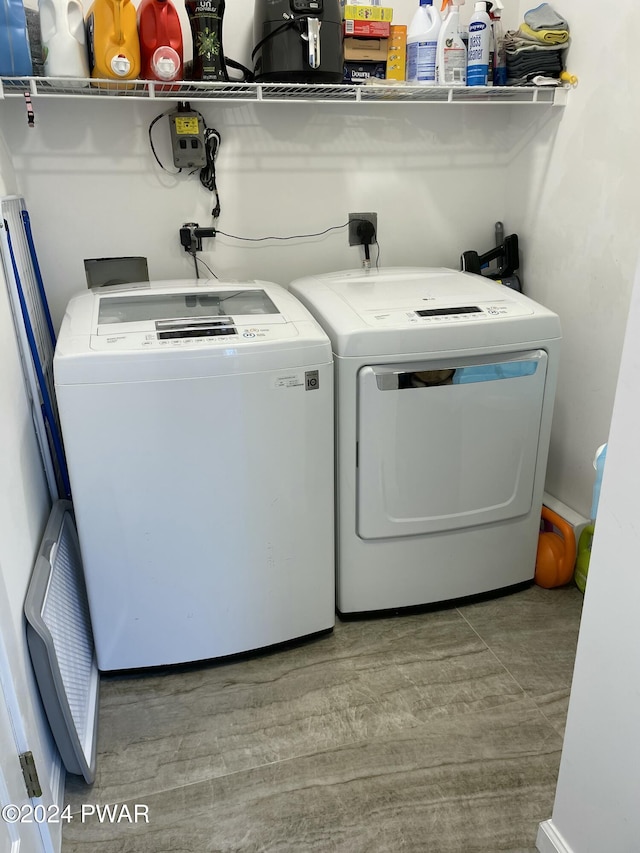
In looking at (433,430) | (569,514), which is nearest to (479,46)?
(433,430)

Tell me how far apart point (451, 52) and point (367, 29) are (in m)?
0.27

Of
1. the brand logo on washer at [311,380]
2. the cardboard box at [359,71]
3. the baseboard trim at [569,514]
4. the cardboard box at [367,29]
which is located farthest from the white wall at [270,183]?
the baseboard trim at [569,514]

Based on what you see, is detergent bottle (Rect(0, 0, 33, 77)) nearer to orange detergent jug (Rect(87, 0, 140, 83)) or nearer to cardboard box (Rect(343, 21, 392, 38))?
orange detergent jug (Rect(87, 0, 140, 83))

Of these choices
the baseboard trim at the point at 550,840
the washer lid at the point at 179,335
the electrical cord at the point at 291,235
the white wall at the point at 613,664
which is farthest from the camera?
the electrical cord at the point at 291,235

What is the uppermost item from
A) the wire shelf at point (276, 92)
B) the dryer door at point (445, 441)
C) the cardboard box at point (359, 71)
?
the cardboard box at point (359, 71)

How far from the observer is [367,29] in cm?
212

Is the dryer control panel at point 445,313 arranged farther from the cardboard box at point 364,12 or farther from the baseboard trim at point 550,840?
the baseboard trim at point 550,840

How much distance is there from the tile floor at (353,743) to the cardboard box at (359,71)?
5.59 feet

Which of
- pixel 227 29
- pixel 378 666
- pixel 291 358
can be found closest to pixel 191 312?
pixel 291 358

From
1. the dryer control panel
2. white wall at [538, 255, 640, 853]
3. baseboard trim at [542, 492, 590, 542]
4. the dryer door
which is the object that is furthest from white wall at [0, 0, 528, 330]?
white wall at [538, 255, 640, 853]

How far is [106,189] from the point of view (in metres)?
2.16

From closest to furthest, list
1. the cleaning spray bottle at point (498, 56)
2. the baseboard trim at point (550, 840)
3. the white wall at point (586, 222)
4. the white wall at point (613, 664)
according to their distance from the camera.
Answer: the white wall at point (613, 664), the baseboard trim at point (550, 840), the white wall at point (586, 222), the cleaning spray bottle at point (498, 56)

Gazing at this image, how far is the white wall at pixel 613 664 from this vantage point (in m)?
1.06

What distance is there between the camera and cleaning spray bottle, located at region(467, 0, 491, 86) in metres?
2.12
